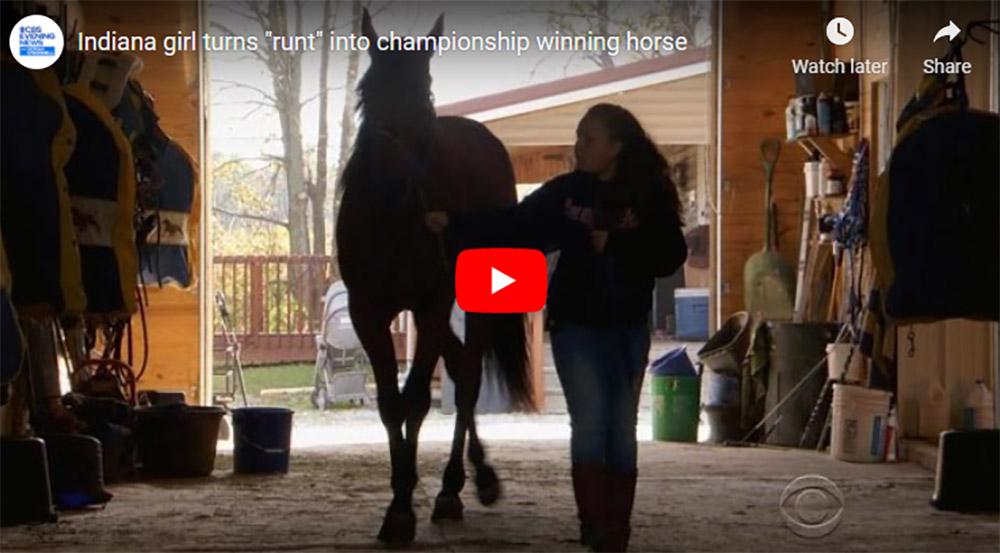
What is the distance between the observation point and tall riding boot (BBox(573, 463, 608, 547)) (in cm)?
272

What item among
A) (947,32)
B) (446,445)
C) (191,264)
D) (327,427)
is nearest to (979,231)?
(947,32)

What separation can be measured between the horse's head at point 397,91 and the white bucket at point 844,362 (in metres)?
2.56

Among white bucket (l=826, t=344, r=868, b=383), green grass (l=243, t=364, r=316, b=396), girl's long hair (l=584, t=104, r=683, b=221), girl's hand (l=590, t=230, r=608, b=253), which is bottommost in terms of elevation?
white bucket (l=826, t=344, r=868, b=383)

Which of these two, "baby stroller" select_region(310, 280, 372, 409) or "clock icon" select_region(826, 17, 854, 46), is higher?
"clock icon" select_region(826, 17, 854, 46)

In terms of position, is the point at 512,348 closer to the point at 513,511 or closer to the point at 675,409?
the point at 513,511

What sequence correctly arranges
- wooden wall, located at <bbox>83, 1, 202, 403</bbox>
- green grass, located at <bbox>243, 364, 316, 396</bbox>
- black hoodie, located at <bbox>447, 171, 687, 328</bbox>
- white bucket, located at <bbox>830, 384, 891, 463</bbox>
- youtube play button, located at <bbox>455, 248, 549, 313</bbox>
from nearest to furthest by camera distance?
youtube play button, located at <bbox>455, 248, 549, 313</bbox> → black hoodie, located at <bbox>447, 171, 687, 328</bbox> → wooden wall, located at <bbox>83, 1, 202, 403</bbox> → green grass, located at <bbox>243, 364, 316, 396</bbox> → white bucket, located at <bbox>830, 384, 891, 463</bbox>

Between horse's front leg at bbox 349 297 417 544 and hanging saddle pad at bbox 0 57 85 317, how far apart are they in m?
0.56

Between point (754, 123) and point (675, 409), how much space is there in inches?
36.5

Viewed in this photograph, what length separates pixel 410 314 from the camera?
292 cm

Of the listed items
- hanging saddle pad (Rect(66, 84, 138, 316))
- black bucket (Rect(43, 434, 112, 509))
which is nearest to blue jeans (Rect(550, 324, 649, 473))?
hanging saddle pad (Rect(66, 84, 138, 316))

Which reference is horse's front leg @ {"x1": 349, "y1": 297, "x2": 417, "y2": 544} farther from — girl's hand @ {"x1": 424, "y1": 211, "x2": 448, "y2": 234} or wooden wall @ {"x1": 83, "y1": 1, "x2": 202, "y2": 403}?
wooden wall @ {"x1": 83, "y1": 1, "x2": 202, "y2": 403}

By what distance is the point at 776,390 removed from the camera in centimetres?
543

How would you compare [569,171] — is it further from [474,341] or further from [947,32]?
[947,32]

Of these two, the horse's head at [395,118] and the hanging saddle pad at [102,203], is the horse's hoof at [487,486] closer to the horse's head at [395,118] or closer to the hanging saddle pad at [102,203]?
→ the horse's head at [395,118]
